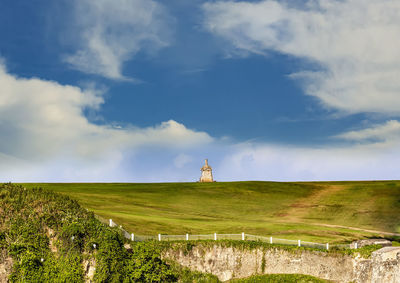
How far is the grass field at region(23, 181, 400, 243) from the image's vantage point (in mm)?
44500

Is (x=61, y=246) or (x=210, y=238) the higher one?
(x=210, y=238)

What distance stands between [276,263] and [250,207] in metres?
26.2

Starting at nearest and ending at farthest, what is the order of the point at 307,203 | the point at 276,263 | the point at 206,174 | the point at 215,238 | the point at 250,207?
1. the point at 276,263
2. the point at 215,238
3. the point at 250,207
4. the point at 307,203
5. the point at 206,174

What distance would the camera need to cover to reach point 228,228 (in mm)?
44750

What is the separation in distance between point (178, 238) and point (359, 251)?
15519 millimetres

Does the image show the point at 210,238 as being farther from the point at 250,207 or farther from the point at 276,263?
the point at 250,207

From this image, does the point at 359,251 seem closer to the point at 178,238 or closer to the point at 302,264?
the point at 302,264

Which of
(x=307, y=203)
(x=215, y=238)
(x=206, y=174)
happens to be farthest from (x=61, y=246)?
(x=206, y=174)

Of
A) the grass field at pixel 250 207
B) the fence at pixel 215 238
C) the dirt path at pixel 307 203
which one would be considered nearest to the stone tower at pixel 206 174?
the grass field at pixel 250 207

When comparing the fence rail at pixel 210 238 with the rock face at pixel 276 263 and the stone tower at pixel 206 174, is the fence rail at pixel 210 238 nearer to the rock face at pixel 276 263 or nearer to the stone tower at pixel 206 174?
the rock face at pixel 276 263

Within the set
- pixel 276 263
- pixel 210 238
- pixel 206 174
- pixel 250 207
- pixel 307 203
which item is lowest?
pixel 276 263

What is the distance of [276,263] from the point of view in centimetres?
3625

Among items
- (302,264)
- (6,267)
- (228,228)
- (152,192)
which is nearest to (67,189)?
(152,192)

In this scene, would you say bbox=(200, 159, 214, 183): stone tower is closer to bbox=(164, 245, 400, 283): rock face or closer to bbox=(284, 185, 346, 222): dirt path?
bbox=(284, 185, 346, 222): dirt path
